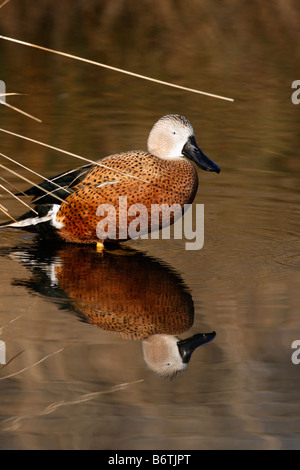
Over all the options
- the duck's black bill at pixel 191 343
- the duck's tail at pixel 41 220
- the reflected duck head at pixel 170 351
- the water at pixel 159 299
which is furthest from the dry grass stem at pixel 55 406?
the duck's tail at pixel 41 220

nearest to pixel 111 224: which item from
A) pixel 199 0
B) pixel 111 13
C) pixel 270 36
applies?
pixel 270 36

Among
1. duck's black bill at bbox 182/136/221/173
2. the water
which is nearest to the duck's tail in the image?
the water

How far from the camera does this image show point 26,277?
17.7 feet

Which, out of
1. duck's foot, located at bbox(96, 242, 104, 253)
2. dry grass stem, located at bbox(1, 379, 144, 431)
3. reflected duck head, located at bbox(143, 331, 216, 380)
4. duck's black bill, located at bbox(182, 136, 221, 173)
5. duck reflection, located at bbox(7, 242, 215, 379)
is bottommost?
dry grass stem, located at bbox(1, 379, 144, 431)

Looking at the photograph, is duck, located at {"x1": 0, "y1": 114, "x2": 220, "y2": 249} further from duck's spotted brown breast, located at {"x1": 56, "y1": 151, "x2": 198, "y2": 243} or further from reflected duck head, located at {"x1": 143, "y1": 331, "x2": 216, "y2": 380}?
reflected duck head, located at {"x1": 143, "y1": 331, "x2": 216, "y2": 380}

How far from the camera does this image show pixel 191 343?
14.7 feet

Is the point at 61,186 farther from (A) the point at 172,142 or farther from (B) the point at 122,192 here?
(A) the point at 172,142

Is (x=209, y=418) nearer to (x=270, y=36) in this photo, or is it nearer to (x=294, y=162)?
(x=294, y=162)

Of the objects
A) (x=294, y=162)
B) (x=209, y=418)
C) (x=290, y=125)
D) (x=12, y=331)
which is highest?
(x=290, y=125)

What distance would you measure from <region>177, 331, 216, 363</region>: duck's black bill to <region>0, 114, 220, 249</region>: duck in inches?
54.6

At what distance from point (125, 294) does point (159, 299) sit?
179 mm

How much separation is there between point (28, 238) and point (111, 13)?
373 inches

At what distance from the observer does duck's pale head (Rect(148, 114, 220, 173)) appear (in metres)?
6.09

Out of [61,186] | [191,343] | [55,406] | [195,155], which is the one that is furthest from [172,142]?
[55,406]
